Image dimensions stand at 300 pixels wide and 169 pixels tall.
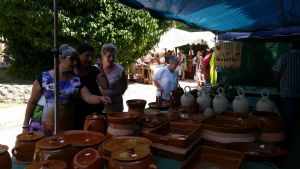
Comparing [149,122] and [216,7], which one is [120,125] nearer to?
[149,122]

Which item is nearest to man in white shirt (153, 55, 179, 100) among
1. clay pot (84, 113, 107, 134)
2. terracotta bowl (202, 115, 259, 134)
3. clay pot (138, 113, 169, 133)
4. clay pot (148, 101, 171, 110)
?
clay pot (148, 101, 171, 110)

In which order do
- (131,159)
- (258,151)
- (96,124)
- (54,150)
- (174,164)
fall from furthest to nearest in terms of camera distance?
(96,124), (258,151), (174,164), (54,150), (131,159)

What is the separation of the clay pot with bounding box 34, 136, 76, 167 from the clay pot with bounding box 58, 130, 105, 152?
0.49 feet

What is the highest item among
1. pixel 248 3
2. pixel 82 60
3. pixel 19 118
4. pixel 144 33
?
pixel 144 33

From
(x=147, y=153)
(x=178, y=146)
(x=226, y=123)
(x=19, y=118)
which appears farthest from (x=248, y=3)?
(x=19, y=118)

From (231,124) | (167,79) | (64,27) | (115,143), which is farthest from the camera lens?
(64,27)

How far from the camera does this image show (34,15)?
27.7 feet

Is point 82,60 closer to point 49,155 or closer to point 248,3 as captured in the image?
point 49,155

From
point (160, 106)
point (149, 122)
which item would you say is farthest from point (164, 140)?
point (160, 106)

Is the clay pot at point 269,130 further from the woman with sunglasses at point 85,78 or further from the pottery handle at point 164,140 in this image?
the woman with sunglasses at point 85,78

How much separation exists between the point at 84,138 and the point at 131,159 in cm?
62

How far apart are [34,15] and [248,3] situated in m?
6.62

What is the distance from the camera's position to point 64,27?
28.9ft

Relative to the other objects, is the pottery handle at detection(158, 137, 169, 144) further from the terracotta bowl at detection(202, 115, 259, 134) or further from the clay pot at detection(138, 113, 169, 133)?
the terracotta bowl at detection(202, 115, 259, 134)
